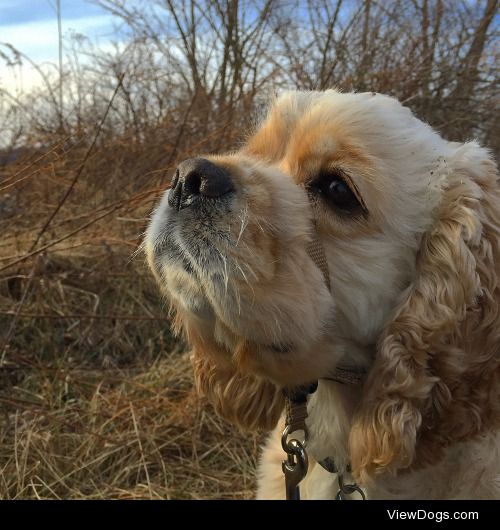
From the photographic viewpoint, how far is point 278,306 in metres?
1.71

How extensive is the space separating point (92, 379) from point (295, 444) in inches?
92.1

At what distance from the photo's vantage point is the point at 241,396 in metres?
2.39

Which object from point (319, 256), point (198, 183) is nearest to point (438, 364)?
point (319, 256)

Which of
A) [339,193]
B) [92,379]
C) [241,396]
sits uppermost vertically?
[339,193]

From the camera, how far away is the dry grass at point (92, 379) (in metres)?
3.22

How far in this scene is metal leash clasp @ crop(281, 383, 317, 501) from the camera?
2021mm

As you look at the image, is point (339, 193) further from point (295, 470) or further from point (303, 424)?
point (295, 470)

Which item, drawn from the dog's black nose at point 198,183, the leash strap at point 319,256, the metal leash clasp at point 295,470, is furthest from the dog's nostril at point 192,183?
the metal leash clasp at point 295,470

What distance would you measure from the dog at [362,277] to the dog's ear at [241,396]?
32 centimetres

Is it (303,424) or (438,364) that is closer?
(438,364)

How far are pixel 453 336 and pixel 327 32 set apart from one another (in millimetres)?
5785

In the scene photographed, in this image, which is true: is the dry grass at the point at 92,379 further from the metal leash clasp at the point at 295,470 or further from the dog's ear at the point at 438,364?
the dog's ear at the point at 438,364

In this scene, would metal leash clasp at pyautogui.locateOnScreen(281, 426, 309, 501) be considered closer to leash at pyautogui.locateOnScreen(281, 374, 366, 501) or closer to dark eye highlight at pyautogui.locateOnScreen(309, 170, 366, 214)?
leash at pyautogui.locateOnScreen(281, 374, 366, 501)
